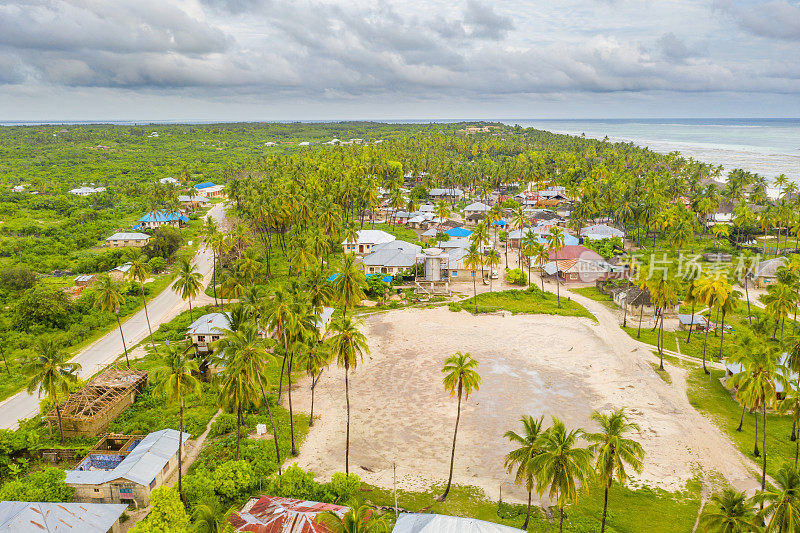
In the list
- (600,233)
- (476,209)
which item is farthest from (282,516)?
(476,209)

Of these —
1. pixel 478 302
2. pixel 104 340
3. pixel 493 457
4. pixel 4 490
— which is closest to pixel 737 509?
pixel 493 457

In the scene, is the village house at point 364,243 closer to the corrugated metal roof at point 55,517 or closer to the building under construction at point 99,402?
the building under construction at point 99,402

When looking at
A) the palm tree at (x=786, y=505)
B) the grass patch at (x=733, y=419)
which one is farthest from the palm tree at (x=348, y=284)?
the palm tree at (x=786, y=505)

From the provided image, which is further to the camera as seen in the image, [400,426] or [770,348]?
[400,426]

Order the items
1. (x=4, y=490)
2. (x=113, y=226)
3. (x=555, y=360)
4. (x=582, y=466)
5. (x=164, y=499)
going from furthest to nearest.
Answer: (x=113, y=226) → (x=555, y=360) → (x=4, y=490) → (x=164, y=499) → (x=582, y=466)

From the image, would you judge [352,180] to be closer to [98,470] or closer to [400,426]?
[400,426]

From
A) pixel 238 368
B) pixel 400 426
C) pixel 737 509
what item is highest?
pixel 238 368
